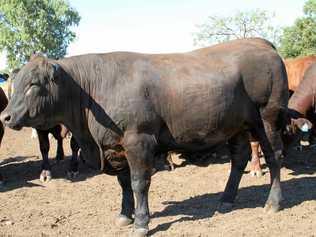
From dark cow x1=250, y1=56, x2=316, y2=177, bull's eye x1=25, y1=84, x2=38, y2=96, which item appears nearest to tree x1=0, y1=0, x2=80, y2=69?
dark cow x1=250, y1=56, x2=316, y2=177

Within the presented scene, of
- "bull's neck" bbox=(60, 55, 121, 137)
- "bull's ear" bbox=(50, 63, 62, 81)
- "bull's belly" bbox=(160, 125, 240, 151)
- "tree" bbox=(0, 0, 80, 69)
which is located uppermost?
"bull's ear" bbox=(50, 63, 62, 81)

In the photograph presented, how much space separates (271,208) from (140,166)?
1.94m

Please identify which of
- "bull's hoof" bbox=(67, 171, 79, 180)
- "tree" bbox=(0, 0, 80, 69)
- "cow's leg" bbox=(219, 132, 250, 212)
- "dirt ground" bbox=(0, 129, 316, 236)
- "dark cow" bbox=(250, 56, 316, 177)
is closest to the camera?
"dirt ground" bbox=(0, 129, 316, 236)

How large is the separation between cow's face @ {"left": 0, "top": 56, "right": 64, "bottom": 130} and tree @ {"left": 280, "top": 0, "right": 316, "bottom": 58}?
25.6m

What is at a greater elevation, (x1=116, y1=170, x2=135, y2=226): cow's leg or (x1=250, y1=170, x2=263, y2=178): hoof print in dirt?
→ (x1=116, y1=170, x2=135, y2=226): cow's leg

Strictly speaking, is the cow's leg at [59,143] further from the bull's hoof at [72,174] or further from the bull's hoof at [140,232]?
the bull's hoof at [140,232]

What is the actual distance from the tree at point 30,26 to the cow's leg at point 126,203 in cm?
3921

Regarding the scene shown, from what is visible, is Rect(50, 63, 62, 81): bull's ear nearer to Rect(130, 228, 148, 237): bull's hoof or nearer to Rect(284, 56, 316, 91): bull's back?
Rect(130, 228, 148, 237): bull's hoof

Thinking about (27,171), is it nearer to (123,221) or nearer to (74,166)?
(74,166)

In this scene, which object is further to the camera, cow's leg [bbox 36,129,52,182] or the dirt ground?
cow's leg [bbox 36,129,52,182]

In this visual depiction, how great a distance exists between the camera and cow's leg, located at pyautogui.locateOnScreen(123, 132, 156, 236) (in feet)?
18.1

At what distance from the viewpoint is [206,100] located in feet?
19.4

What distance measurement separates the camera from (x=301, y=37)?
29656mm

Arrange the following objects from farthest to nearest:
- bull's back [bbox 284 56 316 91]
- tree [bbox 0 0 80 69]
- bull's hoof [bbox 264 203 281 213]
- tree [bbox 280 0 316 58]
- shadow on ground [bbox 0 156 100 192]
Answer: tree [bbox 0 0 80 69], tree [bbox 280 0 316 58], bull's back [bbox 284 56 316 91], shadow on ground [bbox 0 156 100 192], bull's hoof [bbox 264 203 281 213]
